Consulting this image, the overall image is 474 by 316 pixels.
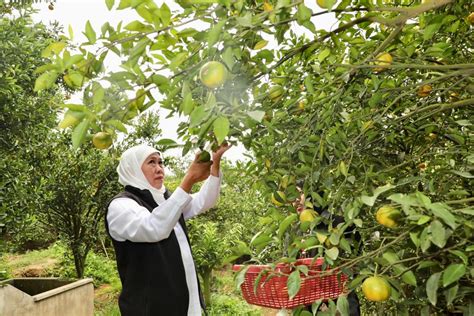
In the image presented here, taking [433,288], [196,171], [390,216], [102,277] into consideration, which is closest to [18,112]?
[196,171]

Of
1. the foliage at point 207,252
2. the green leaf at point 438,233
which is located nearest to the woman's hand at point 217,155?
the green leaf at point 438,233

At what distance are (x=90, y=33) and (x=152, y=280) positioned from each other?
1.42 metres

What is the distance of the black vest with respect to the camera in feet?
6.91

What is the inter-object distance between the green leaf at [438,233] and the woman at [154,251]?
112 centimetres

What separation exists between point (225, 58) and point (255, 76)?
34cm

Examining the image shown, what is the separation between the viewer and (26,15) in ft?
13.7

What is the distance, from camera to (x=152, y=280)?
6.96 feet

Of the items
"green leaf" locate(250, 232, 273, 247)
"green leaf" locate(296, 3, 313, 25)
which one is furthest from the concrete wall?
"green leaf" locate(296, 3, 313, 25)

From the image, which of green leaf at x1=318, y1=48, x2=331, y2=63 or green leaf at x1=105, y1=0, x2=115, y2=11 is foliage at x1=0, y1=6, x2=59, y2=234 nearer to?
green leaf at x1=318, y1=48, x2=331, y2=63

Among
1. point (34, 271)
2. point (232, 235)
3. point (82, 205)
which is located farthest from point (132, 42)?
point (34, 271)

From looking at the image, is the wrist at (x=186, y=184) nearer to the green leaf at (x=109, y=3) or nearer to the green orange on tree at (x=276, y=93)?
the green orange on tree at (x=276, y=93)

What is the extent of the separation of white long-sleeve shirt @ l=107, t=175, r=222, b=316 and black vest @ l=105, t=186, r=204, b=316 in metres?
0.07

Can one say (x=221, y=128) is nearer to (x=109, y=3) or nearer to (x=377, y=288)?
(x=109, y=3)

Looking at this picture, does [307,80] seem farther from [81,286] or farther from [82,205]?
[82,205]
